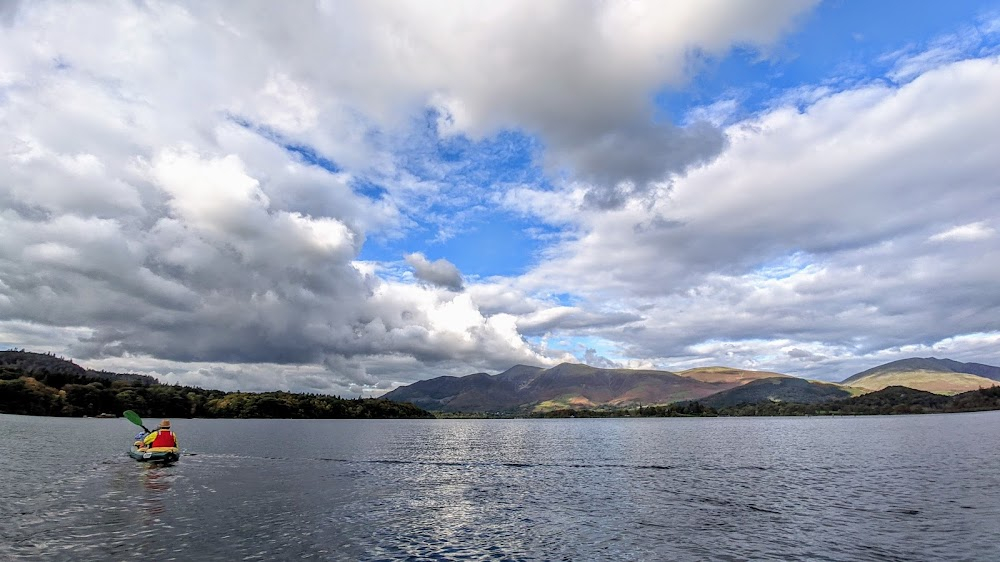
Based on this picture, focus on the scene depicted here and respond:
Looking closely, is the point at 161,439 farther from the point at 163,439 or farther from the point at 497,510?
the point at 497,510

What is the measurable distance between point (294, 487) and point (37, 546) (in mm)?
36581

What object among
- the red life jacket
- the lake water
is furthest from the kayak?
the lake water

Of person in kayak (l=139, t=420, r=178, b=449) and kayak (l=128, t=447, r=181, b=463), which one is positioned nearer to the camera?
kayak (l=128, t=447, r=181, b=463)

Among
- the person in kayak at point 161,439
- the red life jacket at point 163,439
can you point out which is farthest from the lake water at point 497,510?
the red life jacket at point 163,439

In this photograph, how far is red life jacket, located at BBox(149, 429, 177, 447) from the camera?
9825cm

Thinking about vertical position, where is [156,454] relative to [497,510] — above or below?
above

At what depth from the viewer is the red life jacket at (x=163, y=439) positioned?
98250 millimetres

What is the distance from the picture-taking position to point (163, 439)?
98812mm

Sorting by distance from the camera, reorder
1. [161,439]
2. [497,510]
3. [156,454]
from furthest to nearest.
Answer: [161,439], [156,454], [497,510]

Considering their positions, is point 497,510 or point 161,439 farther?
point 161,439

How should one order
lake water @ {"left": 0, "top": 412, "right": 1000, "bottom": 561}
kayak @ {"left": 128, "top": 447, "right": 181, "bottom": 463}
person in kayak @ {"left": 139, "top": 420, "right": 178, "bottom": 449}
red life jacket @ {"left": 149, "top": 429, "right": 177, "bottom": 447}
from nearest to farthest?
lake water @ {"left": 0, "top": 412, "right": 1000, "bottom": 561}, kayak @ {"left": 128, "top": 447, "right": 181, "bottom": 463}, red life jacket @ {"left": 149, "top": 429, "right": 177, "bottom": 447}, person in kayak @ {"left": 139, "top": 420, "right": 178, "bottom": 449}

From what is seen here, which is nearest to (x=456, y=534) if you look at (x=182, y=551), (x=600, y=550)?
(x=600, y=550)

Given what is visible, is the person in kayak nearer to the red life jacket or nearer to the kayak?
the red life jacket

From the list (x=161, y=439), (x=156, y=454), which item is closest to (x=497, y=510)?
(x=156, y=454)
